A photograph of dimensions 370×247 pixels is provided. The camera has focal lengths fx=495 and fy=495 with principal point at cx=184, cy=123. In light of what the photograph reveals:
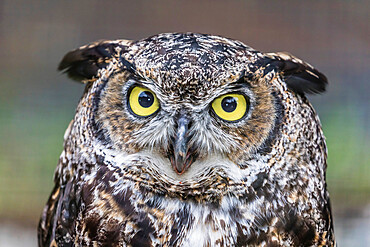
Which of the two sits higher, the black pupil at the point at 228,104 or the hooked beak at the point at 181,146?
the black pupil at the point at 228,104

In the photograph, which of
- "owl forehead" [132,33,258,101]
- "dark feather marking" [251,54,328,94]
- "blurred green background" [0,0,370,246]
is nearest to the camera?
"owl forehead" [132,33,258,101]

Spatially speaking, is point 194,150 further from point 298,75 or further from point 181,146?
point 298,75

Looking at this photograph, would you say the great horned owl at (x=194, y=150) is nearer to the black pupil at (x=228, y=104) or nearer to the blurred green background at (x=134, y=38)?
the black pupil at (x=228, y=104)

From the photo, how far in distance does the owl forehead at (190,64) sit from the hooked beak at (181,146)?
8 centimetres

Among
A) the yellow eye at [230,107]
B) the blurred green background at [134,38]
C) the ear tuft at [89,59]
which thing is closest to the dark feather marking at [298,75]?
the yellow eye at [230,107]

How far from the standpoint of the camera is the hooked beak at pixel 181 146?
148cm

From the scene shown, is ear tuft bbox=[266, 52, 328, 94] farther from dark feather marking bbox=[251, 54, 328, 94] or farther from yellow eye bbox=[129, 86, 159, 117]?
yellow eye bbox=[129, 86, 159, 117]

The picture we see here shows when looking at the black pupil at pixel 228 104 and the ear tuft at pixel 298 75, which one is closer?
the black pupil at pixel 228 104

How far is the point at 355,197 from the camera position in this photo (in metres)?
3.29

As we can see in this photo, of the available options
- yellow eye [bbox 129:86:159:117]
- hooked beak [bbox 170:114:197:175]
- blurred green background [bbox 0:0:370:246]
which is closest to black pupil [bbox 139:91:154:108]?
yellow eye [bbox 129:86:159:117]

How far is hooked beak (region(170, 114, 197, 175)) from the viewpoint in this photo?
1.48 meters

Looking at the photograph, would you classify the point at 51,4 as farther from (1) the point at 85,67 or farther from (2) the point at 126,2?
(1) the point at 85,67

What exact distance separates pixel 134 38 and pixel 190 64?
251cm

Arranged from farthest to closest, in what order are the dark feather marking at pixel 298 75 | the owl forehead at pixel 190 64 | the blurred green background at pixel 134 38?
the blurred green background at pixel 134 38 < the dark feather marking at pixel 298 75 < the owl forehead at pixel 190 64
